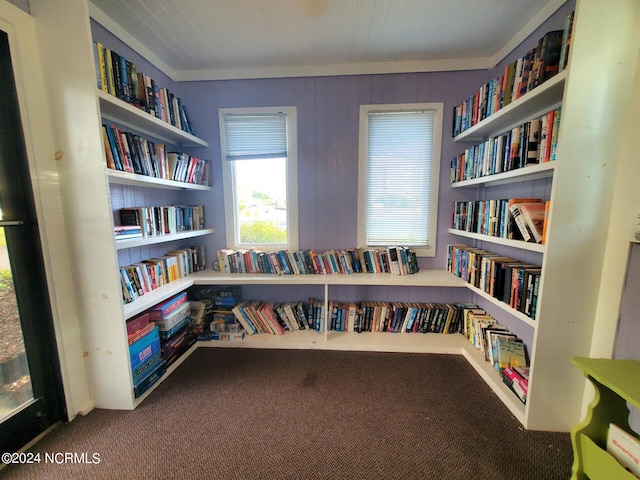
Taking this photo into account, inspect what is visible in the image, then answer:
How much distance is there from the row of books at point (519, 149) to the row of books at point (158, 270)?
2.56 metres

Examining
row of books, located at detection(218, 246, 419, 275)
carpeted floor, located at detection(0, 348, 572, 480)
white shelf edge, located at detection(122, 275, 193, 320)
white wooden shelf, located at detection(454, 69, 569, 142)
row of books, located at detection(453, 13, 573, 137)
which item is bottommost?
carpeted floor, located at detection(0, 348, 572, 480)

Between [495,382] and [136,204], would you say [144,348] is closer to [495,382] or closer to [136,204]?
[136,204]

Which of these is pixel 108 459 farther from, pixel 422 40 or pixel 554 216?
pixel 422 40

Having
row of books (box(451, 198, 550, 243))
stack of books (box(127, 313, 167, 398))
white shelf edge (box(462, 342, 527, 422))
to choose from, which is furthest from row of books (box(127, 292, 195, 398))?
row of books (box(451, 198, 550, 243))

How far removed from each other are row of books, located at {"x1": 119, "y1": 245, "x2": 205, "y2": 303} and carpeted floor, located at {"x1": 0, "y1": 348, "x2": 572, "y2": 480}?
715mm

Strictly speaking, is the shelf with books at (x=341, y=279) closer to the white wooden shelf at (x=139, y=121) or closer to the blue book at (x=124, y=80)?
the white wooden shelf at (x=139, y=121)

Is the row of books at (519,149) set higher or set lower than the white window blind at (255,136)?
lower

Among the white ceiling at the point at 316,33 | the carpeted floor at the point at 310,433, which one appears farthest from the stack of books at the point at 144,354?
the white ceiling at the point at 316,33

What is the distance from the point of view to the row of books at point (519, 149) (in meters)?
1.21

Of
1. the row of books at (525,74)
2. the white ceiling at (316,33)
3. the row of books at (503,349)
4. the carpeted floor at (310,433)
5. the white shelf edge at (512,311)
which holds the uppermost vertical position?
the white ceiling at (316,33)

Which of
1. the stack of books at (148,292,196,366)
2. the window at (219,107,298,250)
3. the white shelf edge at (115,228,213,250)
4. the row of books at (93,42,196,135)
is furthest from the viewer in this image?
the window at (219,107,298,250)

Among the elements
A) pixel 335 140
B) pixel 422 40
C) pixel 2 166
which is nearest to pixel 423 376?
pixel 335 140

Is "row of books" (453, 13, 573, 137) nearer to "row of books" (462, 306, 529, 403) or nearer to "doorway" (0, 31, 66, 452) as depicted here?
"row of books" (462, 306, 529, 403)

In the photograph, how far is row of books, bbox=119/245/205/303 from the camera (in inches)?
62.2
